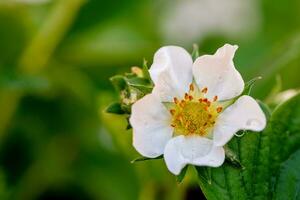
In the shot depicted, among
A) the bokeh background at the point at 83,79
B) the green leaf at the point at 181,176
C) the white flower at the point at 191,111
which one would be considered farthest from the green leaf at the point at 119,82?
the bokeh background at the point at 83,79

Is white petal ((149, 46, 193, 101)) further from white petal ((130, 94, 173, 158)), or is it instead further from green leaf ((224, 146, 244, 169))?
green leaf ((224, 146, 244, 169))

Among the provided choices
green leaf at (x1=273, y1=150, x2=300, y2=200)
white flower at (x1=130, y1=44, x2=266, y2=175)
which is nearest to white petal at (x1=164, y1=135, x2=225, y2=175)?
white flower at (x1=130, y1=44, x2=266, y2=175)

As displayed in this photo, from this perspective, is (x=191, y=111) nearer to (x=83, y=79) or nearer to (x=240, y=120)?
(x=240, y=120)

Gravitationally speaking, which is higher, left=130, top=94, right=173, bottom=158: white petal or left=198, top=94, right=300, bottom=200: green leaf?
left=130, top=94, right=173, bottom=158: white petal

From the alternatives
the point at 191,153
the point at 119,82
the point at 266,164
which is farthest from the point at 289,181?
the point at 119,82

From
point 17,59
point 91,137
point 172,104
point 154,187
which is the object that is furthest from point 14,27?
point 172,104

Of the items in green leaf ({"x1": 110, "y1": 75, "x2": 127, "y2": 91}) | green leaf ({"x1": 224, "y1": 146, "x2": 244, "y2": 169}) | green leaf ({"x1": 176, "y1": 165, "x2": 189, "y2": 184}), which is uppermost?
green leaf ({"x1": 110, "y1": 75, "x2": 127, "y2": 91})

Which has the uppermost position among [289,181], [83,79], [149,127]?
[83,79]
